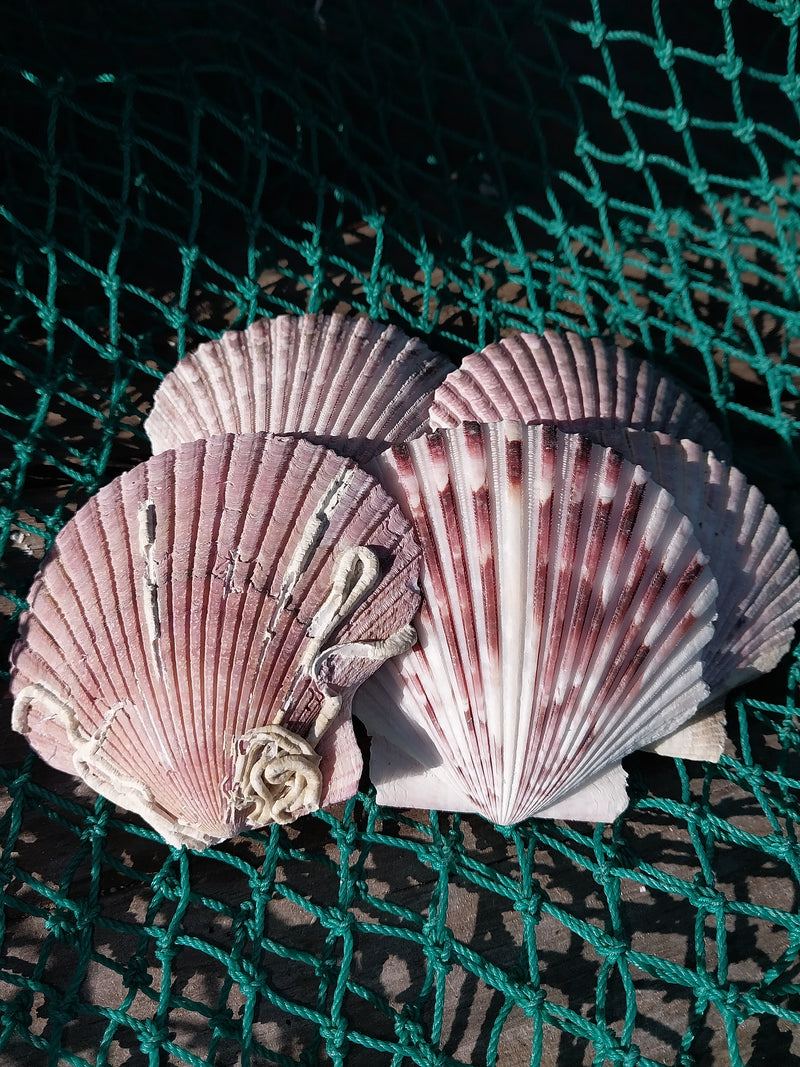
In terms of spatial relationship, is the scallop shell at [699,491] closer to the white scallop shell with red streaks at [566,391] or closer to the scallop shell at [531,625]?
the white scallop shell with red streaks at [566,391]

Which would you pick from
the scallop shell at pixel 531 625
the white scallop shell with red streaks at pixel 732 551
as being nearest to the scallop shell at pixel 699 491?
the white scallop shell with red streaks at pixel 732 551

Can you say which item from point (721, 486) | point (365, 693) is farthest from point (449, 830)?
point (721, 486)

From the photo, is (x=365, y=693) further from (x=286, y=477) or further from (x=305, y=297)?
(x=305, y=297)

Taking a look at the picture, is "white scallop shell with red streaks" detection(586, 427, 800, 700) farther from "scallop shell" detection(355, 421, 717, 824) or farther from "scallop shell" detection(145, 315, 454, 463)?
"scallop shell" detection(145, 315, 454, 463)

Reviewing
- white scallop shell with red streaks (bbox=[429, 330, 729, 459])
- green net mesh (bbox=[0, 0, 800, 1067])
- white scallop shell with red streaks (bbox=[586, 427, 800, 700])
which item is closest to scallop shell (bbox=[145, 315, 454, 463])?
white scallop shell with red streaks (bbox=[429, 330, 729, 459])

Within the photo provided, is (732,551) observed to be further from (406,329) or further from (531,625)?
(406,329)
